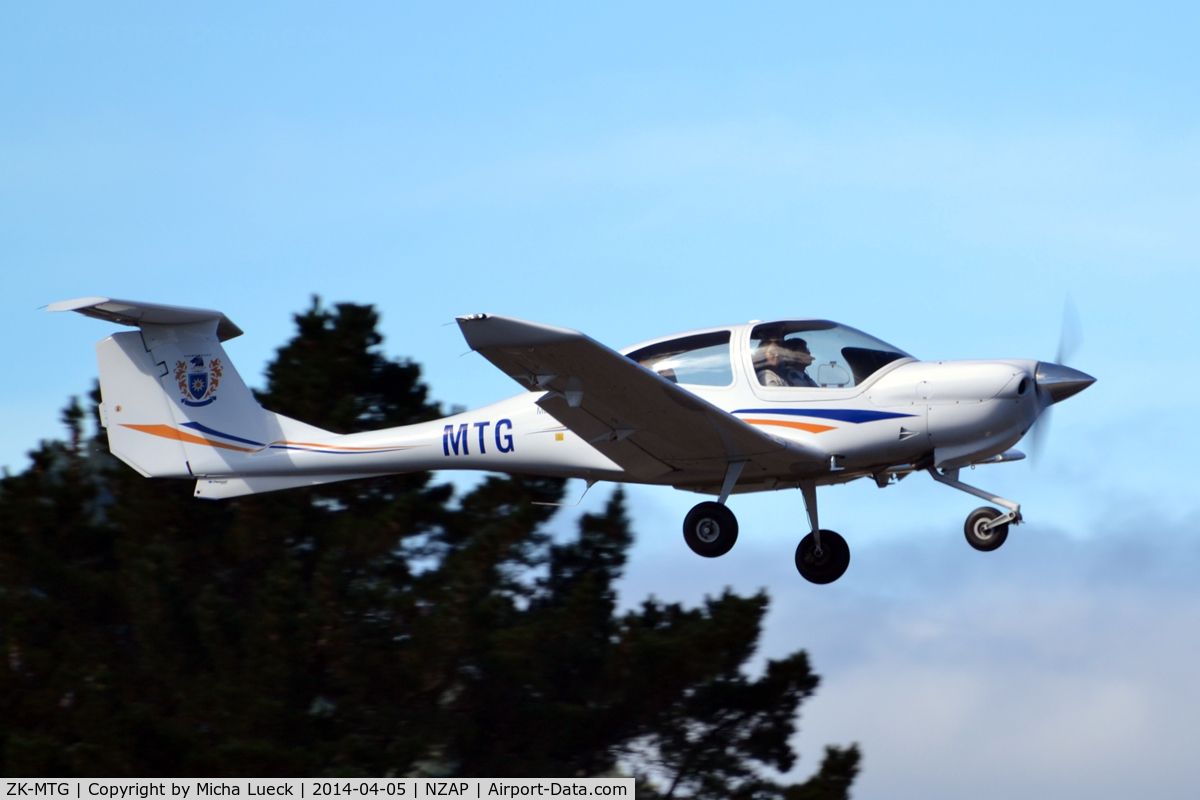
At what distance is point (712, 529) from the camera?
1240 cm

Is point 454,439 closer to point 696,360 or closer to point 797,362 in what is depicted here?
point 696,360

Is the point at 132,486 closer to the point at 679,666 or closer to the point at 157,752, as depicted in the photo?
the point at 157,752

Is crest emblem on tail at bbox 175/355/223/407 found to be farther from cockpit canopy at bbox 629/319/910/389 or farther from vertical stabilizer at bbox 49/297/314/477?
cockpit canopy at bbox 629/319/910/389

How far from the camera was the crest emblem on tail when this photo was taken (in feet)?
47.7

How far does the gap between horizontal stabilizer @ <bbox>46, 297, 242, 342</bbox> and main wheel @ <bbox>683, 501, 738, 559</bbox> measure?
5.66 m

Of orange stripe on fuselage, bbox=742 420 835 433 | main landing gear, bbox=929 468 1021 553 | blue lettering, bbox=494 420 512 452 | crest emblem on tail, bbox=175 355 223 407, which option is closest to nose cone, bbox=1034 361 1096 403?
main landing gear, bbox=929 468 1021 553

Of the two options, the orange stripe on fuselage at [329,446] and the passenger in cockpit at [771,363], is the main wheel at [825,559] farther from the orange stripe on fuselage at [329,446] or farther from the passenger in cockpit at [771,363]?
the orange stripe on fuselage at [329,446]

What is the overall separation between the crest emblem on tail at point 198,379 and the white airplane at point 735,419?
3.66ft

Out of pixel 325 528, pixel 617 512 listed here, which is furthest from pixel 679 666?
pixel 325 528

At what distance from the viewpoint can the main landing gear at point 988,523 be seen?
468 inches

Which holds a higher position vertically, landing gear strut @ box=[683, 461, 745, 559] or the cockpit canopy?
the cockpit canopy

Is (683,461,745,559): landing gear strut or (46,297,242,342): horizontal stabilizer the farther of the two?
(46,297,242,342): horizontal stabilizer

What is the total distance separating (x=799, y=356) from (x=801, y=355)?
2cm
